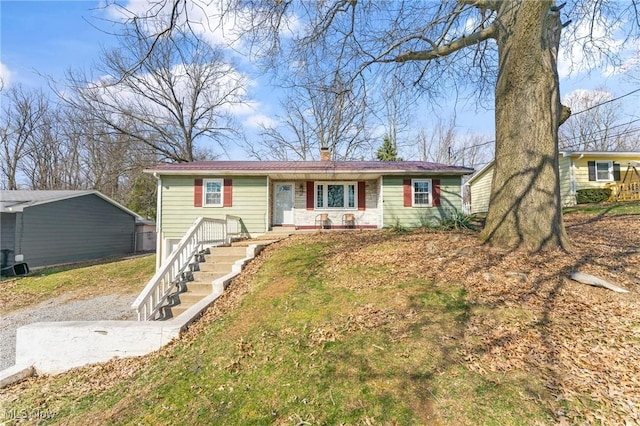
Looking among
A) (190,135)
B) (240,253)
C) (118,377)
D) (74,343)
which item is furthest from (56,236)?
(118,377)

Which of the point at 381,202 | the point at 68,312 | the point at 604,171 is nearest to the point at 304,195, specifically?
the point at 381,202

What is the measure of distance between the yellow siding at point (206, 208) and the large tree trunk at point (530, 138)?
8298mm

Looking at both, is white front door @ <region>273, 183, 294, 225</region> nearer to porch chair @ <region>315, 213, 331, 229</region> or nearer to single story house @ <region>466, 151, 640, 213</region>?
porch chair @ <region>315, 213, 331, 229</region>

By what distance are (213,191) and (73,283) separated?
5.81m

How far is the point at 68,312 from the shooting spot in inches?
306

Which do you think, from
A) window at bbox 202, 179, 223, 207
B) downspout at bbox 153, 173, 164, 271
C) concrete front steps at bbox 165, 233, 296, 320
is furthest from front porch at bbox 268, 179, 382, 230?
downspout at bbox 153, 173, 164, 271

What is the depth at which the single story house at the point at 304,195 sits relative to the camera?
11328 mm

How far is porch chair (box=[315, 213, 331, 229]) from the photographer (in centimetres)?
1249

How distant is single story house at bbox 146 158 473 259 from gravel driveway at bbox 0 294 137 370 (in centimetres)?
271

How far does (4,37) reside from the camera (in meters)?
6.38

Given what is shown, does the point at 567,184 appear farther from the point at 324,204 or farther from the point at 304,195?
the point at 304,195

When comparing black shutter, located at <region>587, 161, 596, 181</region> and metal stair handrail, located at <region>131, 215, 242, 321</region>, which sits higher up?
black shutter, located at <region>587, 161, 596, 181</region>

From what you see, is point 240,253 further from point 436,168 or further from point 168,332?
point 436,168

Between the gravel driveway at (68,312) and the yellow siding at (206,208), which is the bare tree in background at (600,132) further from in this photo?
the gravel driveway at (68,312)
